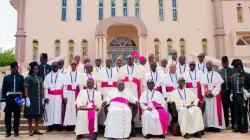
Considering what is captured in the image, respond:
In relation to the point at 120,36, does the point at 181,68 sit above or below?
below

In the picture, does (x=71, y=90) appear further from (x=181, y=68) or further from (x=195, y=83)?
(x=195, y=83)

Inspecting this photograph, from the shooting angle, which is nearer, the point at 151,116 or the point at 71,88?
the point at 151,116

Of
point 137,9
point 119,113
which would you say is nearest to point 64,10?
point 137,9

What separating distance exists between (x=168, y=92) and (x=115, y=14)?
39.1ft

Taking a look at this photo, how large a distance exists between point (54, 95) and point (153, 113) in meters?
3.01

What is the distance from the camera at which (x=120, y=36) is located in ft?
63.7

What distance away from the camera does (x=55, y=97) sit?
7.67 m

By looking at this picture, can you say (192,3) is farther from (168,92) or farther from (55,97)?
(55,97)

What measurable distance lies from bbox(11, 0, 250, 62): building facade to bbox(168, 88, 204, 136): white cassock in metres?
10.5

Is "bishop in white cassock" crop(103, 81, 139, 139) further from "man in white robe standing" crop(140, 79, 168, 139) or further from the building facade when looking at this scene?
the building facade

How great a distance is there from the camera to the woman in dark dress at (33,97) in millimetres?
6871

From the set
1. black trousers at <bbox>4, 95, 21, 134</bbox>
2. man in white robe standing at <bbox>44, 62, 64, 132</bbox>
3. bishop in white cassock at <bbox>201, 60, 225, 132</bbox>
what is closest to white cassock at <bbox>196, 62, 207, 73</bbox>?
bishop in white cassock at <bbox>201, 60, 225, 132</bbox>

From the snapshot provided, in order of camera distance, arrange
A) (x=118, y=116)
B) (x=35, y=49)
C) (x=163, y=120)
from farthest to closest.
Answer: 1. (x=35, y=49)
2. (x=163, y=120)
3. (x=118, y=116)

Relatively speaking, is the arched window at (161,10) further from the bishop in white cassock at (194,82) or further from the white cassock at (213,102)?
the white cassock at (213,102)
